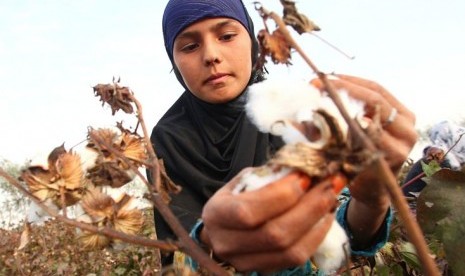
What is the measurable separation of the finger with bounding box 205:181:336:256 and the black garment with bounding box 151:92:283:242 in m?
0.82

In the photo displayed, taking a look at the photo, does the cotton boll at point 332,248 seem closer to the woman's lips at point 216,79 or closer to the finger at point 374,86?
the finger at point 374,86

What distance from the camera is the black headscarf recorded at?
4.89ft

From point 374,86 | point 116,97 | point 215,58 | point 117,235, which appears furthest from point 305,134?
point 215,58

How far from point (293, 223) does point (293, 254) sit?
45 mm

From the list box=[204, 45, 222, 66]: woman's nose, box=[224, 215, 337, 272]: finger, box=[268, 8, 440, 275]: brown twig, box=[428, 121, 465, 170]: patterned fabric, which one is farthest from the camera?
box=[428, 121, 465, 170]: patterned fabric

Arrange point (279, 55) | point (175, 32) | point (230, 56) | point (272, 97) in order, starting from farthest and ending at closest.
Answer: point (175, 32)
point (230, 56)
point (272, 97)
point (279, 55)

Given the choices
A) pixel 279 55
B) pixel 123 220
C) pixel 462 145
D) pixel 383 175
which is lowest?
pixel 462 145

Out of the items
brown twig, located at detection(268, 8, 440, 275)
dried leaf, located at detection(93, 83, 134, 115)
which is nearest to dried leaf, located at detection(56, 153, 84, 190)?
dried leaf, located at detection(93, 83, 134, 115)

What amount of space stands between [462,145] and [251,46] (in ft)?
9.49

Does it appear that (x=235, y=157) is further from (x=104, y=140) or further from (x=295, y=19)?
(x=295, y=19)

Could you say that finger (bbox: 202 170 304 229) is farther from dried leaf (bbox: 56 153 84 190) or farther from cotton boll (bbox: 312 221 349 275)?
Result: dried leaf (bbox: 56 153 84 190)

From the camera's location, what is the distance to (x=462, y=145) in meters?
3.91

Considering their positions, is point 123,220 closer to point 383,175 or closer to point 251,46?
point 383,175

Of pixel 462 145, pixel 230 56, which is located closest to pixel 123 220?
pixel 230 56
